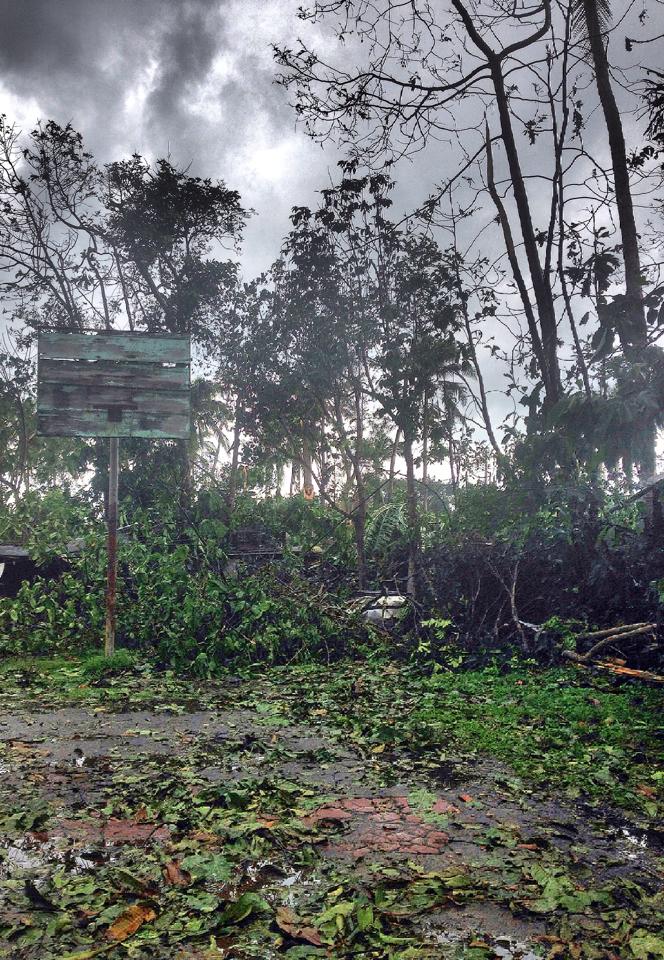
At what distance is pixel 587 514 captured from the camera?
8773 mm

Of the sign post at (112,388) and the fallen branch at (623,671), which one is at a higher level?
the sign post at (112,388)

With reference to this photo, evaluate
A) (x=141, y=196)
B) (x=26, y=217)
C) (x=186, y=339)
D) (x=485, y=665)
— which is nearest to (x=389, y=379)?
(x=186, y=339)

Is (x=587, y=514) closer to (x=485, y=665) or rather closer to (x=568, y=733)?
(x=485, y=665)

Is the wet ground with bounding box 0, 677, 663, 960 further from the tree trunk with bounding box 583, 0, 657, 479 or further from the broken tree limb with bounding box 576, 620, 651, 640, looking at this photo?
the tree trunk with bounding box 583, 0, 657, 479

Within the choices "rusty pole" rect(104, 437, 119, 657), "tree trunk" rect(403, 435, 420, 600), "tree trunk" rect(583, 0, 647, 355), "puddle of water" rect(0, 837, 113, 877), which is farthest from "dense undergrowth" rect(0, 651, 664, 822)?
"tree trunk" rect(583, 0, 647, 355)

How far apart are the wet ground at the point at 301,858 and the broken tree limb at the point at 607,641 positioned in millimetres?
2870

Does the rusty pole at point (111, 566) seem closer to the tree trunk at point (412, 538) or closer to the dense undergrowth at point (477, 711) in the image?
the dense undergrowth at point (477, 711)

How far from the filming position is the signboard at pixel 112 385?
8461 mm

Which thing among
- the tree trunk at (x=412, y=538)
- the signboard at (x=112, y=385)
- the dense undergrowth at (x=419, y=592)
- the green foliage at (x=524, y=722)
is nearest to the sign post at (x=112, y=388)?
the signboard at (x=112, y=385)

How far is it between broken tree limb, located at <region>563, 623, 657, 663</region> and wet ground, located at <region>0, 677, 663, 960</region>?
287 cm

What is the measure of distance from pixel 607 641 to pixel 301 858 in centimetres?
486

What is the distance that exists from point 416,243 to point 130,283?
28.0ft

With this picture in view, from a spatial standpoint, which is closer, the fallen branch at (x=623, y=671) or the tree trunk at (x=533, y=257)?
the fallen branch at (x=623, y=671)

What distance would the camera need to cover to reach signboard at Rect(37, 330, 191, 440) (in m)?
8.46
